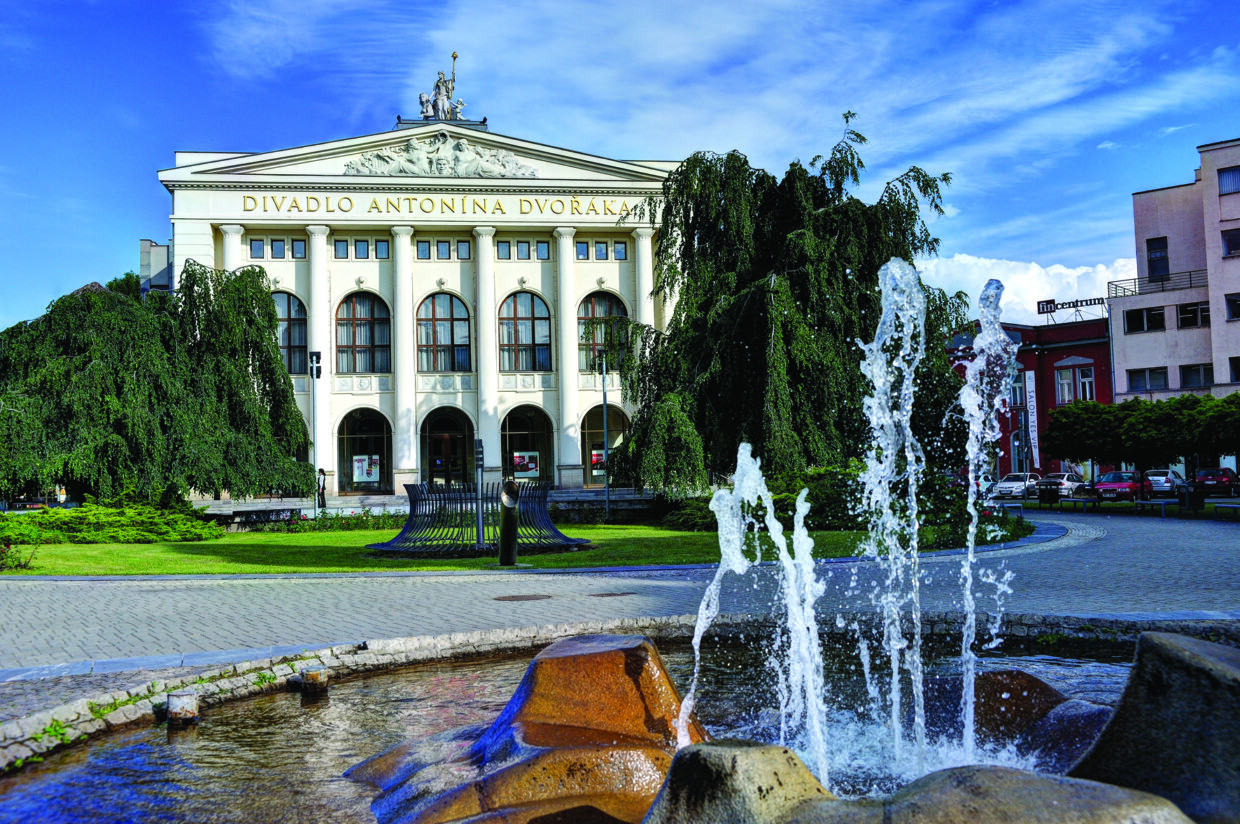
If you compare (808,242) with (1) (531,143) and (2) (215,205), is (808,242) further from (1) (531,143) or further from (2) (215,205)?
(2) (215,205)

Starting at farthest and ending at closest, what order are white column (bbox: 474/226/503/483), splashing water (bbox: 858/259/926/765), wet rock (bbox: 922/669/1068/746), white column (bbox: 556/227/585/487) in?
white column (bbox: 556/227/585/487)
white column (bbox: 474/226/503/483)
splashing water (bbox: 858/259/926/765)
wet rock (bbox: 922/669/1068/746)

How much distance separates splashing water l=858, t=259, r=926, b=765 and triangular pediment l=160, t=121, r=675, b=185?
29299 mm

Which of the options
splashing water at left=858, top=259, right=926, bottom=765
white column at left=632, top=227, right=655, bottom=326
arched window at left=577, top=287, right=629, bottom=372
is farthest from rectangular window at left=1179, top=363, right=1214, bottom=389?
Answer: splashing water at left=858, top=259, right=926, bottom=765

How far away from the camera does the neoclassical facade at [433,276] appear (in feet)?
150

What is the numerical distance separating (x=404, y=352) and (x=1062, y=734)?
44130mm

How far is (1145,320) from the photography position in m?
49.1

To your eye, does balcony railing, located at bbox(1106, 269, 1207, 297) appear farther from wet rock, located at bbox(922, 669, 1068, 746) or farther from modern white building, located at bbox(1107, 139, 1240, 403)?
wet rock, located at bbox(922, 669, 1068, 746)

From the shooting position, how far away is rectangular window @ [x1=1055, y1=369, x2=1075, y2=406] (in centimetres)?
5303

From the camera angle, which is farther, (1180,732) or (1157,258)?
(1157,258)

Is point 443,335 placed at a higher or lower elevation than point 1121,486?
higher

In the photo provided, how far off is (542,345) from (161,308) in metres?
21.4

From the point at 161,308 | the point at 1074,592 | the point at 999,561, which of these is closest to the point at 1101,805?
the point at 1074,592

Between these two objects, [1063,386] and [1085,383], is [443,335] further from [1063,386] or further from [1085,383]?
[1085,383]

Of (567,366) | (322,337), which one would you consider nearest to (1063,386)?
(567,366)
